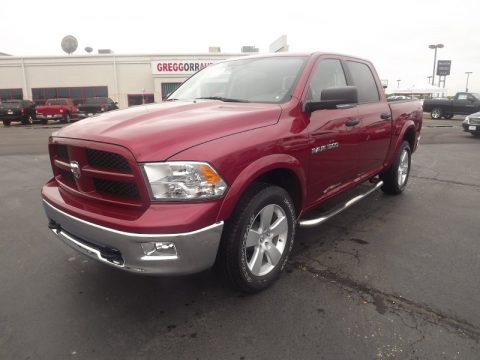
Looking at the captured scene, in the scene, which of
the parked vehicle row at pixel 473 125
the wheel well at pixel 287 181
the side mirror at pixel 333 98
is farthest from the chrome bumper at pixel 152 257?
the parked vehicle row at pixel 473 125

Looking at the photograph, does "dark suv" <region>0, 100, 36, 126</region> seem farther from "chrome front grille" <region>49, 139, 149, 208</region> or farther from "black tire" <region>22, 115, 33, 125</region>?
"chrome front grille" <region>49, 139, 149, 208</region>

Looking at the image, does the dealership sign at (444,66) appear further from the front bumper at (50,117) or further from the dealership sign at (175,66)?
the front bumper at (50,117)

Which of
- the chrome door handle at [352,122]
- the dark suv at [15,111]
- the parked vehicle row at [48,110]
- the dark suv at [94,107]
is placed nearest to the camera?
the chrome door handle at [352,122]

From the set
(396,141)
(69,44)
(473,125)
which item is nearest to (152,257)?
(396,141)

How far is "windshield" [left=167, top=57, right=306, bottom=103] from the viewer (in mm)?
3328

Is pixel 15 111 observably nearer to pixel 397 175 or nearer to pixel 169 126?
pixel 397 175

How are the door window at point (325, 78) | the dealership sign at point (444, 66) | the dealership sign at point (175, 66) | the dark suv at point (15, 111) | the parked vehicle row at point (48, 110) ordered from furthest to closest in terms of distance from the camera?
the dealership sign at point (444, 66), the dealership sign at point (175, 66), the parked vehicle row at point (48, 110), the dark suv at point (15, 111), the door window at point (325, 78)

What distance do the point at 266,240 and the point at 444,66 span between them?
172ft

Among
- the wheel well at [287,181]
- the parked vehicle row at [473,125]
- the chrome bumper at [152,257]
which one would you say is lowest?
the parked vehicle row at [473,125]

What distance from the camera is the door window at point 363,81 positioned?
4254 millimetres

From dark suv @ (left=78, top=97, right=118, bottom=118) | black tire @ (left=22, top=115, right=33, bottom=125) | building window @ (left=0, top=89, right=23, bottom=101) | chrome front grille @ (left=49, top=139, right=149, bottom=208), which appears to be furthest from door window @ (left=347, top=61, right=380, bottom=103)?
building window @ (left=0, top=89, right=23, bottom=101)

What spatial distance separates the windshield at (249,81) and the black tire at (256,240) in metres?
0.90

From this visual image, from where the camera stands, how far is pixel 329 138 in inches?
133

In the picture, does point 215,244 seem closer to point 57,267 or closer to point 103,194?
point 103,194
